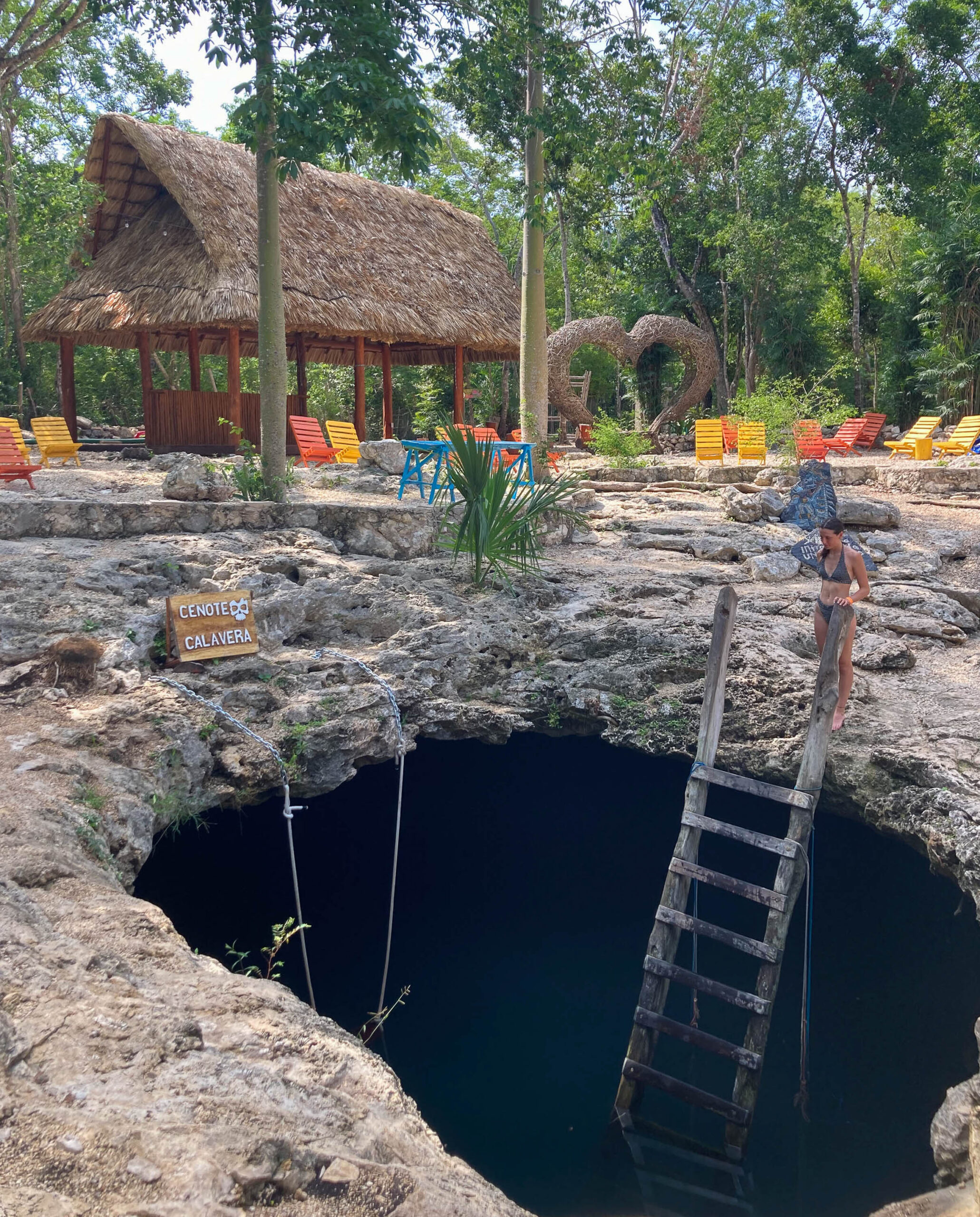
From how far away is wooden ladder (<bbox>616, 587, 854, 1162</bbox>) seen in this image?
4.71 m

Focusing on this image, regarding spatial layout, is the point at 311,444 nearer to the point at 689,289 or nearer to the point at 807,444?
the point at 807,444

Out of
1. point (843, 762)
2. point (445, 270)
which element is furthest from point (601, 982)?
point (445, 270)

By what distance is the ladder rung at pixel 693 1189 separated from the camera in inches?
191

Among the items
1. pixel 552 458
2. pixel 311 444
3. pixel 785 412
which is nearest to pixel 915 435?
pixel 785 412

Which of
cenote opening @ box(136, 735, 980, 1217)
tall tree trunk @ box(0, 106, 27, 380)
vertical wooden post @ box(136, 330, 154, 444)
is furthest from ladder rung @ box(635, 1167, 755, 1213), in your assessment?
tall tree trunk @ box(0, 106, 27, 380)

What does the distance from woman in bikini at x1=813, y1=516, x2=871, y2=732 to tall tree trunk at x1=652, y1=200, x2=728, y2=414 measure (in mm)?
17594

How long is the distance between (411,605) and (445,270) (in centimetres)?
1083

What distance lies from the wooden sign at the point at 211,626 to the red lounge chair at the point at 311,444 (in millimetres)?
6213

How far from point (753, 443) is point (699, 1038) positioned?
1036cm

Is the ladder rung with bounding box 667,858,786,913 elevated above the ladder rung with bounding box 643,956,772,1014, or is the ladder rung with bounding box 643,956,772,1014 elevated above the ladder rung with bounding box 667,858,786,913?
the ladder rung with bounding box 667,858,786,913

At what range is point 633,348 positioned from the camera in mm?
17297

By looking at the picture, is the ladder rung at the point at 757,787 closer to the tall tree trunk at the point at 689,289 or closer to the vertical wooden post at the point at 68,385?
the vertical wooden post at the point at 68,385

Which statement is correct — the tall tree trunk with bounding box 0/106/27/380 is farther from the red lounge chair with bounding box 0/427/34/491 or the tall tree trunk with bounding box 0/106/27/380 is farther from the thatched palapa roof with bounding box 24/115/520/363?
the red lounge chair with bounding box 0/427/34/491

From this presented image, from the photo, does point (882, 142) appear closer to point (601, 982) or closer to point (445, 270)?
point (445, 270)
